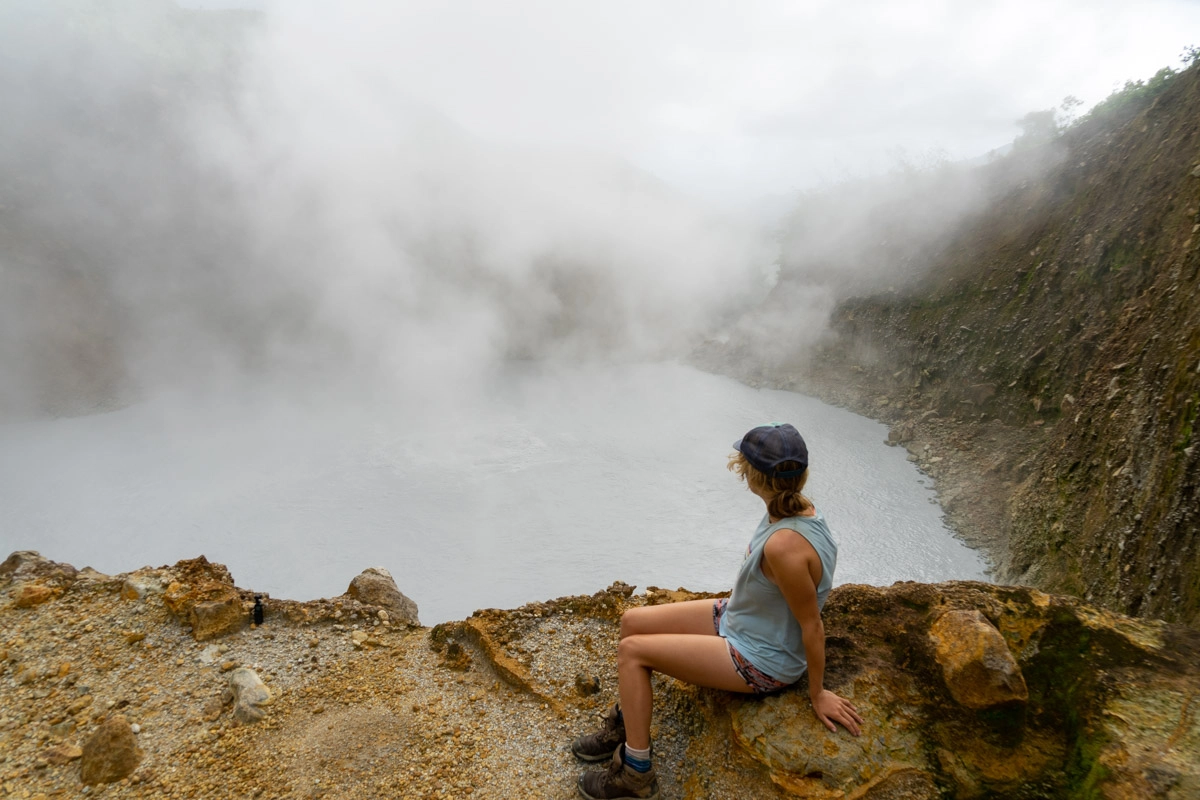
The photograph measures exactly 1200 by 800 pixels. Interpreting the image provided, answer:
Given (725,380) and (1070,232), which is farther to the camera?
(725,380)

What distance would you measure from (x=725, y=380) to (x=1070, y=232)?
15787 mm

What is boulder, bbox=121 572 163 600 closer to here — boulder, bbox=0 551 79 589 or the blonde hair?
boulder, bbox=0 551 79 589

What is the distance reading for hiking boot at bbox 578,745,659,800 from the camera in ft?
9.35

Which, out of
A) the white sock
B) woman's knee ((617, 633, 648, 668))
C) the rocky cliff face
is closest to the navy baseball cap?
woman's knee ((617, 633, 648, 668))

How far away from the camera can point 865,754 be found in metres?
2.68

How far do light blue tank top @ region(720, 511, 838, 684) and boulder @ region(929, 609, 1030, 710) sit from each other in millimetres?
741

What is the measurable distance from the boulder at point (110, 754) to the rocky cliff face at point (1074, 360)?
7.70 metres

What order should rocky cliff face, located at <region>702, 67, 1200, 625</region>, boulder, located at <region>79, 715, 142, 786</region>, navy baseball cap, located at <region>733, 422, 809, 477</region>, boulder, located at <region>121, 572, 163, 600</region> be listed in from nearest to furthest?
navy baseball cap, located at <region>733, 422, 809, 477</region> < boulder, located at <region>79, 715, 142, 786</region> < boulder, located at <region>121, 572, 163, 600</region> < rocky cliff face, located at <region>702, 67, 1200, 625</region>

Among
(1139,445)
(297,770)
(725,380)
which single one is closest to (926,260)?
(725,380)

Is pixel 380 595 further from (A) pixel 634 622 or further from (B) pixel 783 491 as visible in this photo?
(B) pixel 783 491

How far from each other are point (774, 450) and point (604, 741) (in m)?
1.89

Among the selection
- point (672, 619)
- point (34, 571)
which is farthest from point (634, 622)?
point (34, 571)

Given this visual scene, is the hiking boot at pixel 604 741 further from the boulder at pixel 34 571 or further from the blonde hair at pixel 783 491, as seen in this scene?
the boulder at pixel 34 571

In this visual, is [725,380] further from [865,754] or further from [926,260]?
[865,754]
